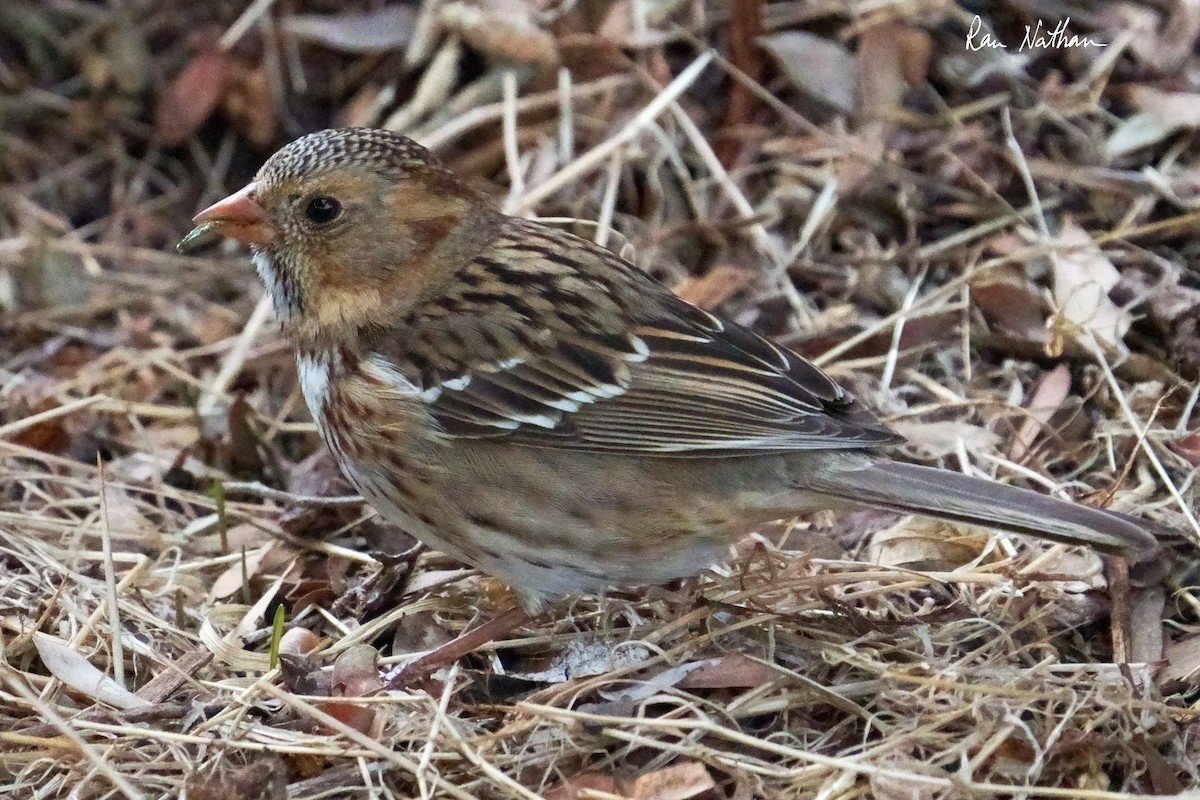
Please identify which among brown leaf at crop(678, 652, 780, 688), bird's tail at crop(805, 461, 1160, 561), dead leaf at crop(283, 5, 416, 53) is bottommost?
brown leaf at crop(678, 652, 780, 688)

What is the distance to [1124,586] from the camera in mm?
2748

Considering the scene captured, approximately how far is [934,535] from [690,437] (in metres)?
0.73

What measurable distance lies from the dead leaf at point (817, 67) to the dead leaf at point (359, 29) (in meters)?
1.21

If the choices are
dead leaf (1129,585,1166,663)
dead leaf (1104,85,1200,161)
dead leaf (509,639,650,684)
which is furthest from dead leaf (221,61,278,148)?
dead leaf (1129,585,1166,663)

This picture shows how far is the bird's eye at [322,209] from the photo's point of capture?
2791 mm

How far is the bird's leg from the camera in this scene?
2695 millimetres

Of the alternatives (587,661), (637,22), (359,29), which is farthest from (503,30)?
(587,661)

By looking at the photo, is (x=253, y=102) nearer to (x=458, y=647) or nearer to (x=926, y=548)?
(x=458, y=647)

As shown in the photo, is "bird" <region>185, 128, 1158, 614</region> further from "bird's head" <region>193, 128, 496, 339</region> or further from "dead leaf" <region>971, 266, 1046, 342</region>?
"dead leaf" <region>971, 266, 1046, 342</region>

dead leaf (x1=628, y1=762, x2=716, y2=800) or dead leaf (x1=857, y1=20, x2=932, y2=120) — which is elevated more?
dead leaf (x1=857, y1=20, x2=932, y2=120)

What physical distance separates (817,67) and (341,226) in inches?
76.9

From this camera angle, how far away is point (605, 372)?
2723 millimetres
